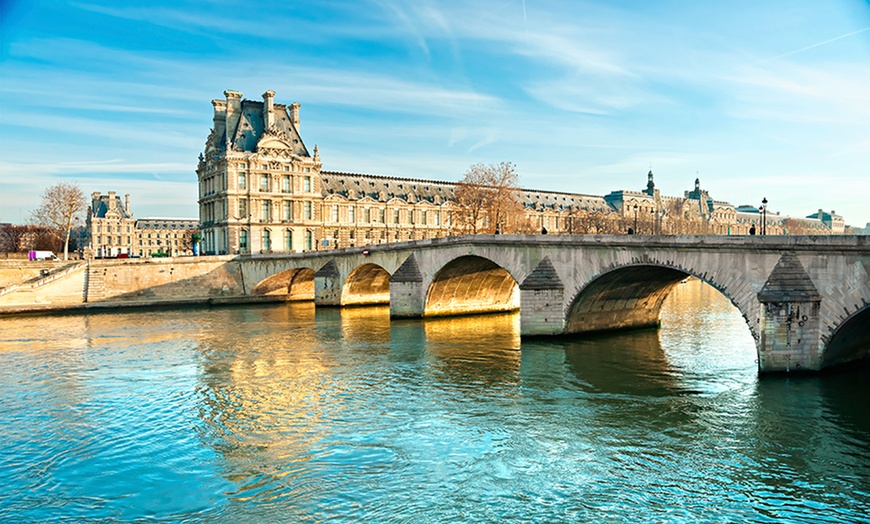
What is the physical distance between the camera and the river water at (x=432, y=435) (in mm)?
14492

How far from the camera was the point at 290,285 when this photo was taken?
220 ft

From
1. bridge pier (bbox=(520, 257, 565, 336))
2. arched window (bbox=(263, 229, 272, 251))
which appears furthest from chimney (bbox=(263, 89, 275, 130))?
bridge pier (bbox=(520, 257, 565, 336))

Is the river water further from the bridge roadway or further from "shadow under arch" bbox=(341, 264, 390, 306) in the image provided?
"shadow under arch" bbox=(341, 264, 390, 306)

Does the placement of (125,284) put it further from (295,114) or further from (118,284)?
(295,114)

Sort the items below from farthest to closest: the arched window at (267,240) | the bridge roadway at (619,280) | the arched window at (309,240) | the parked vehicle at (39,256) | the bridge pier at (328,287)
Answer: the arched window at (309,240) → the arched window at (267,240) → the parked vehicle at (39,256) → the bridge pier at (328,287) → the bridge roadway at (619,280)

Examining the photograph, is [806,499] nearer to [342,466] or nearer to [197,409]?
[342,466]

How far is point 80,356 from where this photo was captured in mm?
32000

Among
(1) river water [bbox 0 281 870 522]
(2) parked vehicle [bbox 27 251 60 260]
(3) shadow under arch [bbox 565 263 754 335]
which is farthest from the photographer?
(2) parked vehicle [bbox 27 251 60 260]

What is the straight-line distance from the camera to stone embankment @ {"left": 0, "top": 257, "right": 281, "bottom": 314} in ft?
176

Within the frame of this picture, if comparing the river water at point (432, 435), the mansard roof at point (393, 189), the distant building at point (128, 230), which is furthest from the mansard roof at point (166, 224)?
the river water at point (432, 435)

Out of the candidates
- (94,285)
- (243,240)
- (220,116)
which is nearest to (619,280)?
(94,285)

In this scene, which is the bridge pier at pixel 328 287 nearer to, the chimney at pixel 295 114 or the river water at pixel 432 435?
the river water at pixel 432 435

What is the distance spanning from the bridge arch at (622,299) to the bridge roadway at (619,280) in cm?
7

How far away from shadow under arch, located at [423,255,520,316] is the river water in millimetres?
11421
